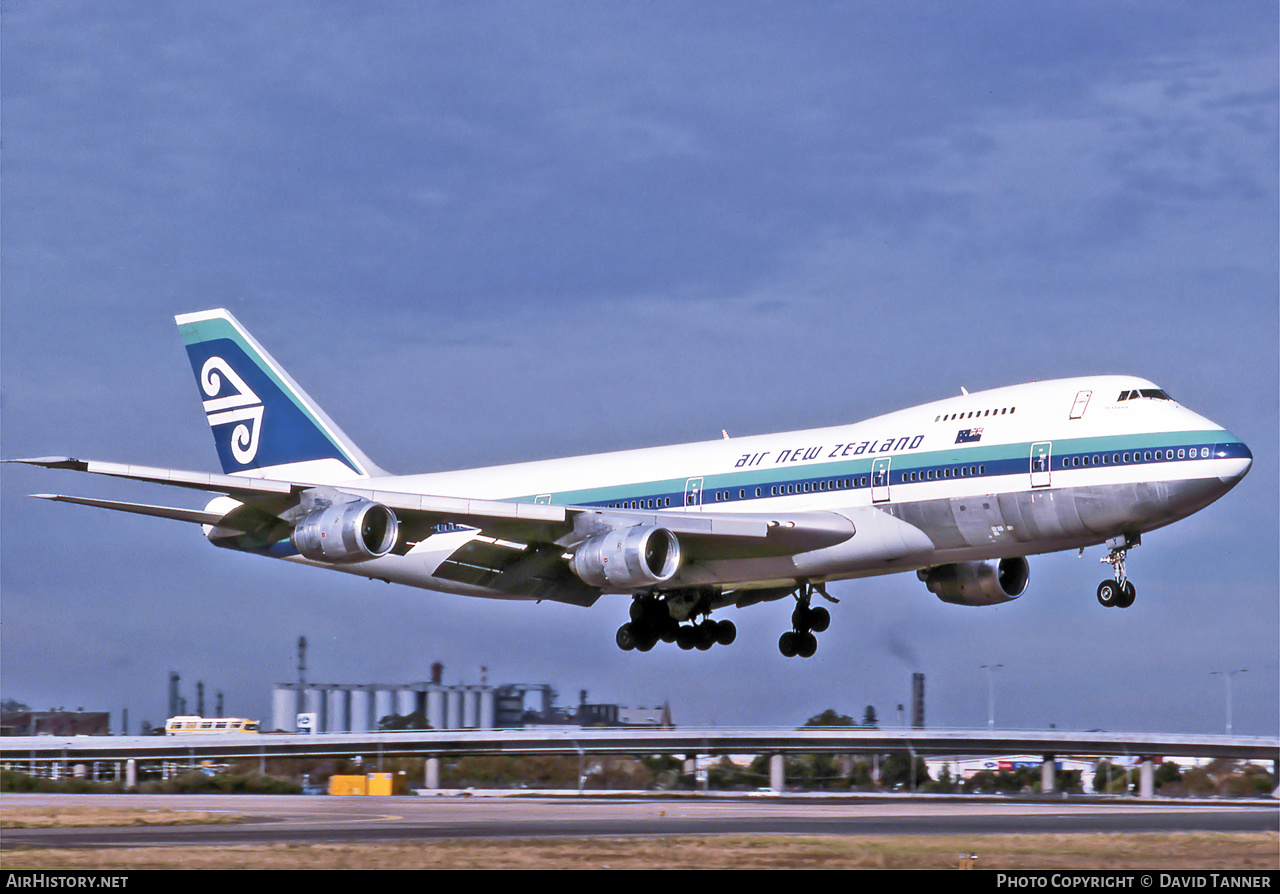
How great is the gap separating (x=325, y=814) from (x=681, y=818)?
9.40m

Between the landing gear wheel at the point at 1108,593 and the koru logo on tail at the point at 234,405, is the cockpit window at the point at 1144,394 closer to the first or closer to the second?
the landing gear wheel at the point at 1108,593

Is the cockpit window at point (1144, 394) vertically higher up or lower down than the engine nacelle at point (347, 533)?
higher up

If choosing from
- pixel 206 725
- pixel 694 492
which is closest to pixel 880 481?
pixel 694 492

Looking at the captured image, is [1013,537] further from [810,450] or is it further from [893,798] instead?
[893,798]

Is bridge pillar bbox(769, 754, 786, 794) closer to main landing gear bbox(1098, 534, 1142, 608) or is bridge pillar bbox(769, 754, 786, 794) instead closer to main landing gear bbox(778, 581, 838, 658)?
main landing gear bbox(778, 581, 838, 658)

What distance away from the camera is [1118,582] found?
37.3 metres

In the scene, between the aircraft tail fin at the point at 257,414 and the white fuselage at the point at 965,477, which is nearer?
the white fuselage at the point at 965,477

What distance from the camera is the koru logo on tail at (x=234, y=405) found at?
2093 inches

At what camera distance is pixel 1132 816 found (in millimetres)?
35969

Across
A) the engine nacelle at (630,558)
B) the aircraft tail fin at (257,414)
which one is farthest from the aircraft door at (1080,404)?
the aircraft tail fin at (257,414)

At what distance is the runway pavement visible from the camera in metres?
29.8

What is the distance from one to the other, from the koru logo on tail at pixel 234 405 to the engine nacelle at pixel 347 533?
13.6m

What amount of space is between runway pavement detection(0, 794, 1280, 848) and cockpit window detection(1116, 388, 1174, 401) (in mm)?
9929

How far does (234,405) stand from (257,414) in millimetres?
1085
